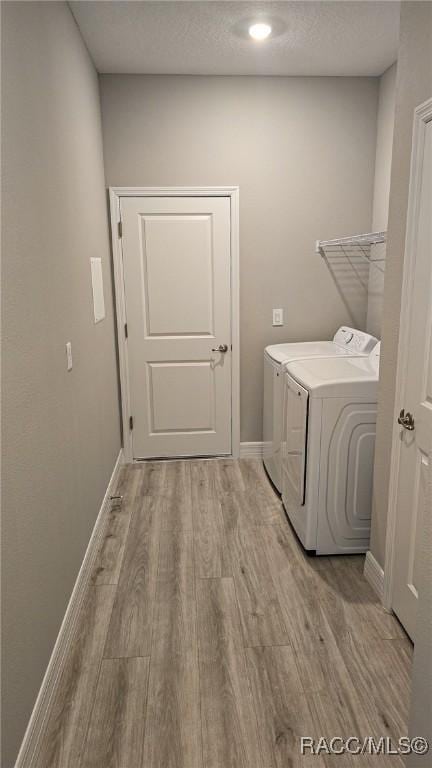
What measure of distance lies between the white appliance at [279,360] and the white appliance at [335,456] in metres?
0.50

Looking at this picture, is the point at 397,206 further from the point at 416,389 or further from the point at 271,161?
the point at 271,161

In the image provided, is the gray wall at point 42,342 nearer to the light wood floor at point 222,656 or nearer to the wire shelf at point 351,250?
the light wood floor at point 222,656

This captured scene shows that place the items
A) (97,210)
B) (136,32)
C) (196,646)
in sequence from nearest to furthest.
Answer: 1. (196,646)
2. (136,32)
3. (97,210)

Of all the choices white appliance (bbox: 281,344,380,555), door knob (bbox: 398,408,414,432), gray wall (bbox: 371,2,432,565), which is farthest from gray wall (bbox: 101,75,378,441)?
door knob (bbox: 398,408,414,432)

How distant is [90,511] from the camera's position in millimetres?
2631

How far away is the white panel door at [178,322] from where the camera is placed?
3.55 meters

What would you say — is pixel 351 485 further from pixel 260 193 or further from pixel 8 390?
pixel 260 193

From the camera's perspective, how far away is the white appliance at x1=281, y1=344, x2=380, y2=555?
96.7 inches

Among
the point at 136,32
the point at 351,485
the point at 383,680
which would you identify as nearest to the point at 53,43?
the point at 136,32

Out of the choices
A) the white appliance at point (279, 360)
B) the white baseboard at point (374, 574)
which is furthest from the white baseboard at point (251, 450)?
the white baseboard at point (374, 574)

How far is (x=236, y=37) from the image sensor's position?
9.09ft

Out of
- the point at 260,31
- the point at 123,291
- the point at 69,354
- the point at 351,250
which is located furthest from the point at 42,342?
the point at 351,250

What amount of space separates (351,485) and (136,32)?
8.54 feet

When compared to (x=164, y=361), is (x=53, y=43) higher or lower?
higher
